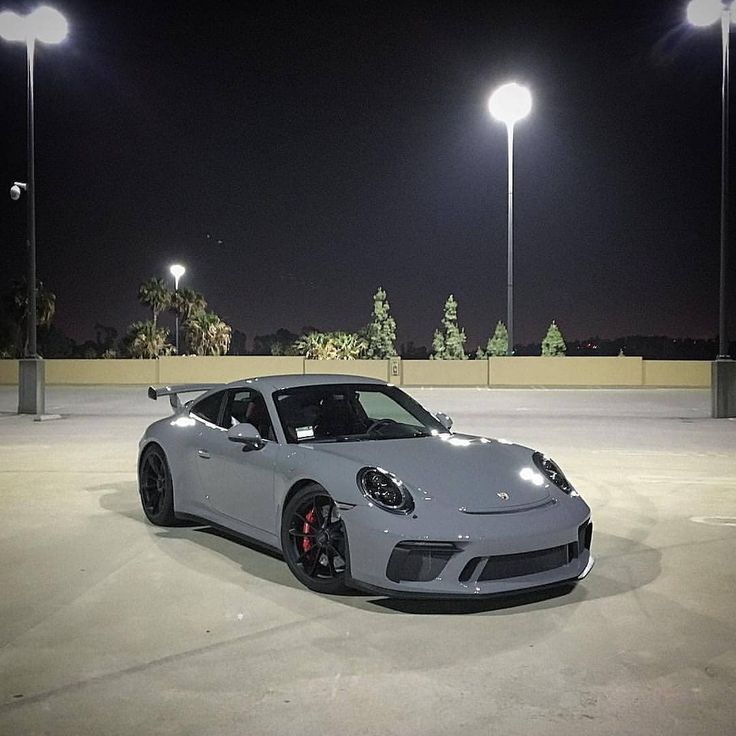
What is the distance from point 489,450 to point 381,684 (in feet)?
7.60

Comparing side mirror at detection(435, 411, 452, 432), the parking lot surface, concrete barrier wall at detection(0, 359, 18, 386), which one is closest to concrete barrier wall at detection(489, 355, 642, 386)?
concrete barrier wall at detection(0, 359, 18, 386)

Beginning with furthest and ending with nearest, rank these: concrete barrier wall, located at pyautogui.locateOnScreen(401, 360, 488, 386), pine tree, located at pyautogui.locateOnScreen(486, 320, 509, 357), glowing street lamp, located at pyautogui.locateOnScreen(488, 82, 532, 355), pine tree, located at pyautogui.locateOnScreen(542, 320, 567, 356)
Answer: pine tree, located at pyautogui.locateOnScreen(486, 320, 509, 357) → pine tree, located at pyautogui.locateOnScreen(542, 320, 567, 356) → concrete barrier wall, located at pyautogui.locateOnScreen(401, 360, 488, 386) → glowing street lamp, located at pyautogui.locateOnScreen(488, 82, 532, 355)

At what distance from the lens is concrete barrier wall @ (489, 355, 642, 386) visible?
3969cm

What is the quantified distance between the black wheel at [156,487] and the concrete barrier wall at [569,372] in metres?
32.7

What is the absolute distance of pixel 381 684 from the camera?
4.19 metres

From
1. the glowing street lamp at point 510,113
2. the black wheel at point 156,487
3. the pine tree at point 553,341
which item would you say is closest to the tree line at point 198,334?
the pine tree at point 553,341

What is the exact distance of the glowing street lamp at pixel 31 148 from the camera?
2008cm

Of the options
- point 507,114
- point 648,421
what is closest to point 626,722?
point 648,421

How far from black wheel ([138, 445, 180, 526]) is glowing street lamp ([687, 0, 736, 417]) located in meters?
15.1

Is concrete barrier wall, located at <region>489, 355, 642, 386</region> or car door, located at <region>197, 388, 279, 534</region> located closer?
car door, located at <region>197, 388, 279, 534</region>

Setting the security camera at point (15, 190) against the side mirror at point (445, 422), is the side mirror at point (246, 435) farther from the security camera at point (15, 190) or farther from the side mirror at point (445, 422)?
the security camera at point (15, 190)

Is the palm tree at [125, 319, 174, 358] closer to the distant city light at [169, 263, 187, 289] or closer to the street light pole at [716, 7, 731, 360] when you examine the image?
the distant city light at [169, 263, 187, 289]

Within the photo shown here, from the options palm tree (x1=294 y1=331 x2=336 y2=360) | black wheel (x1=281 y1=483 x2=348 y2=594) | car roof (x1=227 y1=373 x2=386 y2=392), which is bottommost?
black wheel (x1=281 y1=483 x2=348 y2=594)

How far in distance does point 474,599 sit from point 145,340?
65.9m
